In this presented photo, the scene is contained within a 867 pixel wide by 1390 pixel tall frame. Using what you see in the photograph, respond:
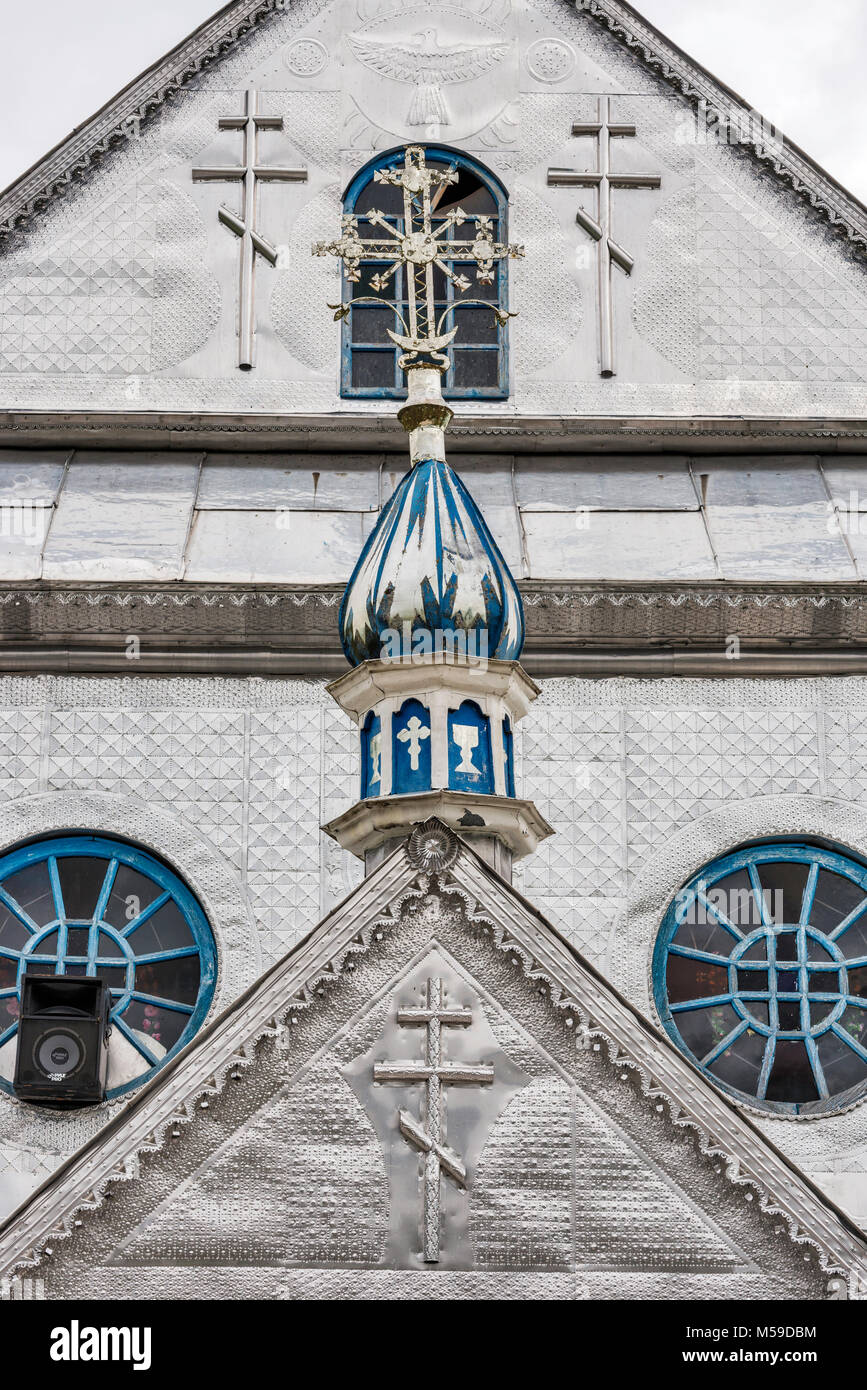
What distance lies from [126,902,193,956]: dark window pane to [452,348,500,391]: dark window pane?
15.2ft

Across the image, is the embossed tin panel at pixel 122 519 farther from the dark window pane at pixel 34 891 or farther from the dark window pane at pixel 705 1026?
the dark window pane at pixel 705 1026

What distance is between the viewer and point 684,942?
647 inches

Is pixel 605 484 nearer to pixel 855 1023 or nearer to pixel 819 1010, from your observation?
pixel 819 1010

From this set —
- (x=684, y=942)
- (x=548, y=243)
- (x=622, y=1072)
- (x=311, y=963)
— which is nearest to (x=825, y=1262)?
(x=622, y=1072)

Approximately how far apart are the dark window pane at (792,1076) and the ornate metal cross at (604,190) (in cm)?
522

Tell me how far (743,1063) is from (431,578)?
4.64 metres

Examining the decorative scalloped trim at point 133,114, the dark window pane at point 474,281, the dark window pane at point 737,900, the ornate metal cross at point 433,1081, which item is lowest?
the ornate metal cross at point 433,1081

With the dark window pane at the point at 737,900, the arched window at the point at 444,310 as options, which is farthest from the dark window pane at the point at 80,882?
the arched window at the point at 444,310

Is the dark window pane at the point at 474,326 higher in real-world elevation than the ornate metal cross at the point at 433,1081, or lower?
higher

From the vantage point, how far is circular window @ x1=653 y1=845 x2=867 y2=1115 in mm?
16094

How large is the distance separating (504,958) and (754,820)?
17.4ft

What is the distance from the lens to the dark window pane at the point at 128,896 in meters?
16.4

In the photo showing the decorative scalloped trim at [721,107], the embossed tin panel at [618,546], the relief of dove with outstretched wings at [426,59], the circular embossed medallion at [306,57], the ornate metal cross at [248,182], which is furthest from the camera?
the circular embossed medallion at [306,57]
